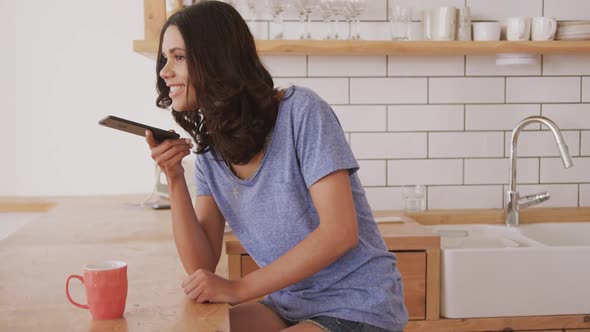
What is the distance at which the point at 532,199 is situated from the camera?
2570mm

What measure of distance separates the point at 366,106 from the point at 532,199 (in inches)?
26.4

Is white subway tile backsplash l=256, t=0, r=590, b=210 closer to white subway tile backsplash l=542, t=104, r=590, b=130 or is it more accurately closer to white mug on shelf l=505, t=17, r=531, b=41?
white subway tile backsplash l=542, t=104, r=590, b=130

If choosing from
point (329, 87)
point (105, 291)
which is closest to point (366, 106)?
point (329, 87)

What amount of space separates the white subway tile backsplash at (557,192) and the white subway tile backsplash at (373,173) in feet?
1.71

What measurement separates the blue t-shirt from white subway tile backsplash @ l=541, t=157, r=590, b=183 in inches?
55.9

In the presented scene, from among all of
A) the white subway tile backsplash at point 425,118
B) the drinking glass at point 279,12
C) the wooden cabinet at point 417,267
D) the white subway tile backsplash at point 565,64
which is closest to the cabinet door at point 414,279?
the wooden cabinet at point 417,267

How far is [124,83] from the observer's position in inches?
110

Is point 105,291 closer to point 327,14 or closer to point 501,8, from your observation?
point 327,14

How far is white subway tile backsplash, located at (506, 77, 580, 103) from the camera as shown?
270 cm

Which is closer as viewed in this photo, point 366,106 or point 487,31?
point 487,31

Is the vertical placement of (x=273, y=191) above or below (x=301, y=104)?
below

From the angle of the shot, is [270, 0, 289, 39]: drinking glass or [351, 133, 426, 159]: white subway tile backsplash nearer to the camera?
[270, 0, 289, 39]: drinking glass

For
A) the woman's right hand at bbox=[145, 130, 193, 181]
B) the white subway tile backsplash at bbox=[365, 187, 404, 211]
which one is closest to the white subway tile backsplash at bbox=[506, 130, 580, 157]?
the white subway tile backsplash at bbox=[365, 187, 404, 211]

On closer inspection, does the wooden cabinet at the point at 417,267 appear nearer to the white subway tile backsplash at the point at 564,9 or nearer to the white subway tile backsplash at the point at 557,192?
the white subway tile backsplash at the point at 557,192
